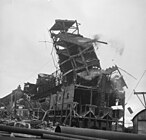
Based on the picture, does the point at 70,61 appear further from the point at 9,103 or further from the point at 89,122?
the point at 9,103

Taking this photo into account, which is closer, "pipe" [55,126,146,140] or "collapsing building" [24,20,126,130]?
"pipe" [55,126,146,140]

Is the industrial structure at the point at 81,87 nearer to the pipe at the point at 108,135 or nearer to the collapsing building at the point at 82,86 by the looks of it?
the collapsing building at the point at 82,86

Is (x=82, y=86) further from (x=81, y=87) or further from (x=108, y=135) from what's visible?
(x=108, y=135)

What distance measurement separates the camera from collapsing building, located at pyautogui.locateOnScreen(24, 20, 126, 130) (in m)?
29.6

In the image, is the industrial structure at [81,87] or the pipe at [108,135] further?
the industrial structure at [81,87]

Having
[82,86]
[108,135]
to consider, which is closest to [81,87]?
[82,86]

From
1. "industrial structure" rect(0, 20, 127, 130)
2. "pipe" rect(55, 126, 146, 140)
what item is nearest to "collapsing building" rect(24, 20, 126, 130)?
"industrial structure" rect(0, 20, 127, 130)

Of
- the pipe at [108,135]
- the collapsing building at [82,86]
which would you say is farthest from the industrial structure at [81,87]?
the pipe at [108,135]

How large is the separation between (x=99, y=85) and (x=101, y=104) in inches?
106

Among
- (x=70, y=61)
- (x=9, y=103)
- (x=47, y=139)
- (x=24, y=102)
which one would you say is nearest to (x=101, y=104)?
(x=70, y=61)

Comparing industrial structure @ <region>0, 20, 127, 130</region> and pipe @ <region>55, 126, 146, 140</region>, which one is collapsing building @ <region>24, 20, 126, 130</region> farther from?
pipe @ <region>55, 126, 146, 140</region>

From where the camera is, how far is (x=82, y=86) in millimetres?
30203

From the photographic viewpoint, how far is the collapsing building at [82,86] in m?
29.6

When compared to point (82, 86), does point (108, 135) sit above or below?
below
